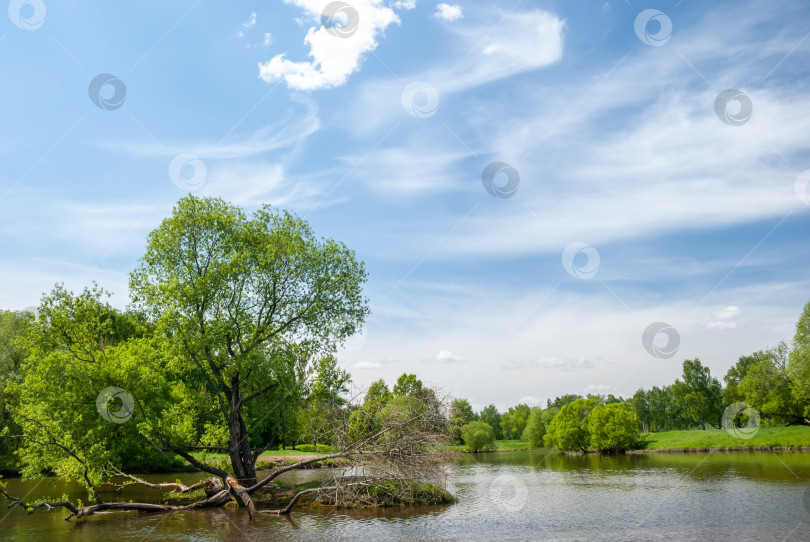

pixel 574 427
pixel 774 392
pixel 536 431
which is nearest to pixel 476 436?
pixel 574 427

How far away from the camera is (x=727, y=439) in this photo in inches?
3100

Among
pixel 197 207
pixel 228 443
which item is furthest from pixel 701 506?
pixel 197 207

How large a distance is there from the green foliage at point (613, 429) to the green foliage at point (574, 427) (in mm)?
3579

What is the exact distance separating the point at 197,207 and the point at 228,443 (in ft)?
52.7

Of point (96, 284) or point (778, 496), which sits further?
point (96, 284)

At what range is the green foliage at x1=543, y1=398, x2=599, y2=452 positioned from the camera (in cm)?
9019

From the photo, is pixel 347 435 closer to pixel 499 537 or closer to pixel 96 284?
pixel 499 537

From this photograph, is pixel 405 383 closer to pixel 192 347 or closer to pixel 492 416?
pixel 192 347

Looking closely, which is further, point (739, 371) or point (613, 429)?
point (739, 371)

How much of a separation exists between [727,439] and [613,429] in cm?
1640

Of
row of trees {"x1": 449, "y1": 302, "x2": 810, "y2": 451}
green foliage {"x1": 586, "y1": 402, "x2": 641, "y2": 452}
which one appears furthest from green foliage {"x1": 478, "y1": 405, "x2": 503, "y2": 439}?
green foliage {"x1": 586, "y1": 402, "x2": 641, "y2": 452}

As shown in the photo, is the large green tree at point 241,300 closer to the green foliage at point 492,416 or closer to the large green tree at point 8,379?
the large green tree at point 8,379

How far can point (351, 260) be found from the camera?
37.7m

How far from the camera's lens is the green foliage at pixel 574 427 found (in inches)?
3551
